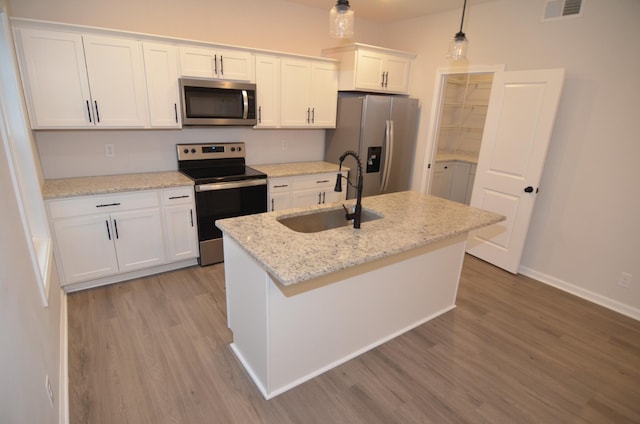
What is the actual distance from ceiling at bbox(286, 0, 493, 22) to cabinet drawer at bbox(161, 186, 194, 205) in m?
2.54

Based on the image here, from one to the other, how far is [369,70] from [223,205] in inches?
93.2

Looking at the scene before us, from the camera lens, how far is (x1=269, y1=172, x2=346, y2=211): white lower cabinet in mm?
3717

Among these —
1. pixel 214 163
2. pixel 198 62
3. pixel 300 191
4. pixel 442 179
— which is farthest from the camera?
pixel 442 179

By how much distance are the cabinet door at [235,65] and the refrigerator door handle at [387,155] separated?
1.71 m

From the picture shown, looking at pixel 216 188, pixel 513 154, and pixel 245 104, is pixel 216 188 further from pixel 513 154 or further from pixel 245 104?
pixel 513 154

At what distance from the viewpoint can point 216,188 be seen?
10.7ft

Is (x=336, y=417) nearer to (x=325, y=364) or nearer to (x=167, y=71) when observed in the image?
(x=325, y=364)

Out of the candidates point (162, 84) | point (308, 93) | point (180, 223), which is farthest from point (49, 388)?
point (308, 93)

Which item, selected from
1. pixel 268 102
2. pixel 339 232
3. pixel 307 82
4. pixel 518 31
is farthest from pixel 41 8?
pixel 518 31

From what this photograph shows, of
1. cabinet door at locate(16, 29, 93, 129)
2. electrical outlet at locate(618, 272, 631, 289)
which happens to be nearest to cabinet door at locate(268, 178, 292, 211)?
cabinet door at locate(16, 29, 93, 129)

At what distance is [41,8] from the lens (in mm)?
2691

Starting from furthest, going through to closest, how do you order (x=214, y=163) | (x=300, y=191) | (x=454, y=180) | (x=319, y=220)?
(x=454, y=180) < (x=300, y=191) < (x=214, y=163) < (x=319, y=220)

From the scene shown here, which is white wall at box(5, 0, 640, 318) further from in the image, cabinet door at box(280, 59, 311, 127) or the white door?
cabinet door at box(280, 59, 311, 127)

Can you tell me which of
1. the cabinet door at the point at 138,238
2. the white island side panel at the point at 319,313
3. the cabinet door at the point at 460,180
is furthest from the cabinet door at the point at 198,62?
the cabinet door at the point at 460,180
